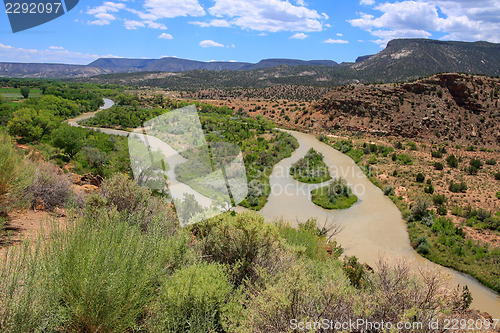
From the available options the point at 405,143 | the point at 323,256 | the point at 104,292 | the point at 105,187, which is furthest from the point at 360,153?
the point at 104,292

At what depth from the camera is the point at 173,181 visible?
2077cm

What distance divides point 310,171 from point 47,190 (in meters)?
23.8

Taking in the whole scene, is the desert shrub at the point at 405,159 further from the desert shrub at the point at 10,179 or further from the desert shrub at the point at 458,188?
the desert shrub at the point at 10,179

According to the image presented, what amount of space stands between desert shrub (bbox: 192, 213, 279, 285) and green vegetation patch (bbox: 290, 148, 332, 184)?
68.2 ft

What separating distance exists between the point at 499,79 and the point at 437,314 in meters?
65.6

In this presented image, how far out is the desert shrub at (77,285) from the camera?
2986 mm

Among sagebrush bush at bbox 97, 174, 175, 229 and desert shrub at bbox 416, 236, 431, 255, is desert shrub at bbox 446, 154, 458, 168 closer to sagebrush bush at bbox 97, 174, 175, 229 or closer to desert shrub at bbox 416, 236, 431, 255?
desert shrub at bbox 416, 236, 431, 255

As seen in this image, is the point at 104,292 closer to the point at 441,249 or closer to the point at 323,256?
the point at 323,256

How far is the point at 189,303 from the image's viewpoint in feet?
14.7

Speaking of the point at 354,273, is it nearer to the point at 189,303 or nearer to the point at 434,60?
the point at 189,303

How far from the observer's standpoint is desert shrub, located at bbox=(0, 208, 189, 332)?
2986mm

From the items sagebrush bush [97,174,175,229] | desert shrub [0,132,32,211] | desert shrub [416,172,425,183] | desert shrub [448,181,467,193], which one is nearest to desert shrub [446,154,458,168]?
desert shrub [416,172,425,183]

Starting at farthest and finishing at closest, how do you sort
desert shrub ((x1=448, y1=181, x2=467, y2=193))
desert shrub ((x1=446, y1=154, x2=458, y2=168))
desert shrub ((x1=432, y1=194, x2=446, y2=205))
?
1. desert shrub ((x1=446, y1=154, x2=458, y2=168))
2. desert shrub ((x1=448, y1=181, x2=467, y2=193))
3. desert shrub ((x1=432, y1=194, x2=446, y2=205))

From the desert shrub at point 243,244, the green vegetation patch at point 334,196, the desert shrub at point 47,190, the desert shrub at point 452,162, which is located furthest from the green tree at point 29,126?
the desert shrub at point 452,162
